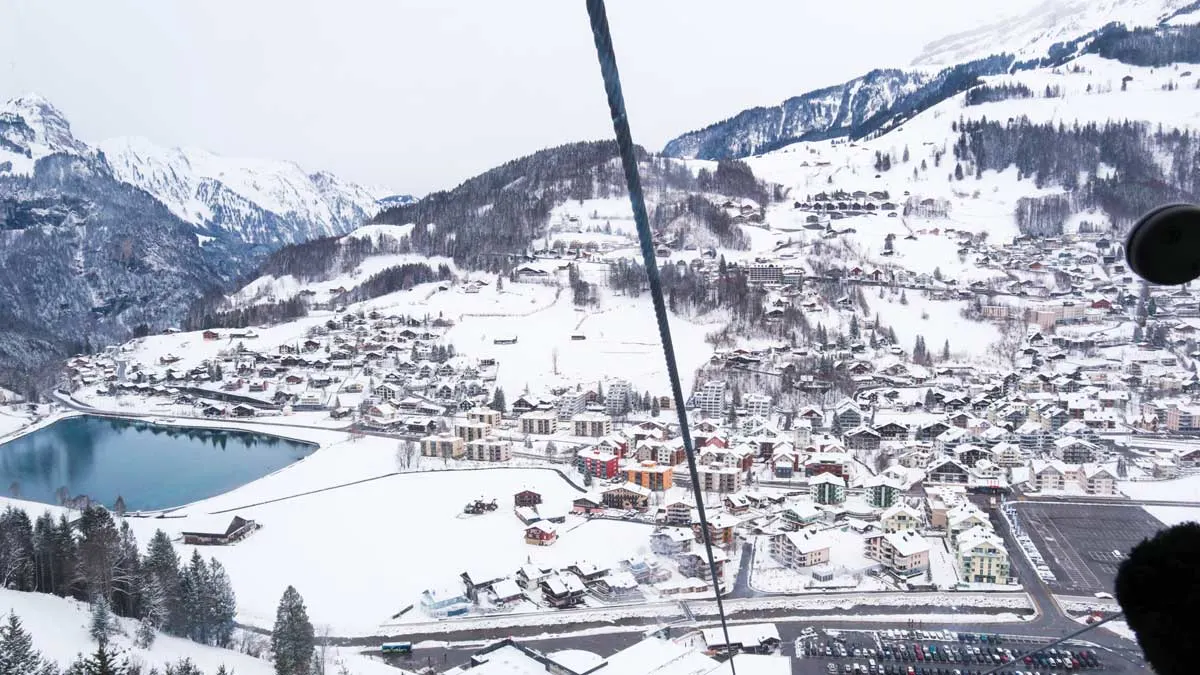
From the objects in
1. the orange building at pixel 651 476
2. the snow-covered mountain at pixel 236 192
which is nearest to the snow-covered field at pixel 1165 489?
the orange building at pixel 651 476

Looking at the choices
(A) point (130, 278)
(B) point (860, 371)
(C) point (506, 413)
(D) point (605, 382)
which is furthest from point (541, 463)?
(A) point (130, 278)

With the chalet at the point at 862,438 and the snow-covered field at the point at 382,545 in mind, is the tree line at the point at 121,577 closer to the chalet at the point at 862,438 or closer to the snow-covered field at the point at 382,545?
the snow-covered field at the point at 382,545

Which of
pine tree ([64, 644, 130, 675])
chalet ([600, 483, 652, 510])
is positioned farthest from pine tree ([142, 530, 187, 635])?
chalet ([600, 483, 652, 510])

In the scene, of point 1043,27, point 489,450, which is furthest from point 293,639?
point 1043,27

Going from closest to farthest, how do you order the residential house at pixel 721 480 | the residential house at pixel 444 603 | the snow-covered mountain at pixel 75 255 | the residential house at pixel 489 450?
the residential house at pixel 444 603 < the residential house at pixel 721 480 < the residential house at pixel 489 450 < the snow-covered mountain at pixel 75 255

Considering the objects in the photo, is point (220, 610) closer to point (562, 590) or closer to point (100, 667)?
point (562, 590)

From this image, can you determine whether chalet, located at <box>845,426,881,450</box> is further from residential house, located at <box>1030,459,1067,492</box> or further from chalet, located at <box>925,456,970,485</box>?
residential house, located at <box>1030,459,1067,492</box>

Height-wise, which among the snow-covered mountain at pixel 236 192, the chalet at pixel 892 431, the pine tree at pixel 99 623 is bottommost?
the chalet at pixel 892 431
